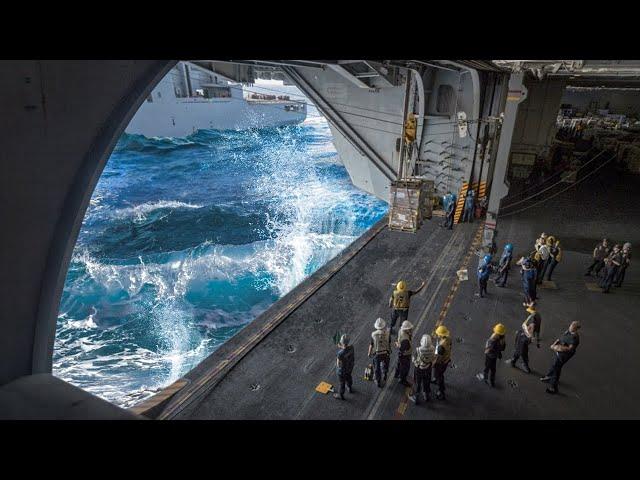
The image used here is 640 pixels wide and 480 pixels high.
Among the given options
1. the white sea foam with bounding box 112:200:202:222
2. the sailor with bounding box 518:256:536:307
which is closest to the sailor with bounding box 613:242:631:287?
the sailor with bounding box 518:256:536:307

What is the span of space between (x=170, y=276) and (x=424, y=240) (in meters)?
13.1

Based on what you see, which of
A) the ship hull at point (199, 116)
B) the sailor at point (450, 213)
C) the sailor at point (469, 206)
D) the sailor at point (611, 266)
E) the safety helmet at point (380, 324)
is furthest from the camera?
the ship hull at point (199, 116)

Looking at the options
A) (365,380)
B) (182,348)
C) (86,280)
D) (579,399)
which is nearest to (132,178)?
(86,280)

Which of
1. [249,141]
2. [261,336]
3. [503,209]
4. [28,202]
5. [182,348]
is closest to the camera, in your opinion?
[28,202]

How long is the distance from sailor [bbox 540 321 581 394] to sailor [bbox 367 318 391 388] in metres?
3.32

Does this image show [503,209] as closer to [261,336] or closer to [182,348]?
[261,336]

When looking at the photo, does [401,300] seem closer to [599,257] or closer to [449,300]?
[449,300]

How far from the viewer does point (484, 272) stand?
431 inches

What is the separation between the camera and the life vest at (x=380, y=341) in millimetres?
7402

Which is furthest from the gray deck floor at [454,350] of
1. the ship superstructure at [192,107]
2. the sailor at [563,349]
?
the ship superstructure at [192,107]

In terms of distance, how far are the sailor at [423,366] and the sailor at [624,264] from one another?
8059 mm

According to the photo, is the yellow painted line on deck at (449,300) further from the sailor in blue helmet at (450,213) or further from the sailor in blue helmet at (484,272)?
the sailor in blue helmet at (450,213)

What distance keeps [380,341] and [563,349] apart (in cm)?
362

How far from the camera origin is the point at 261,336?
9.62 metres
